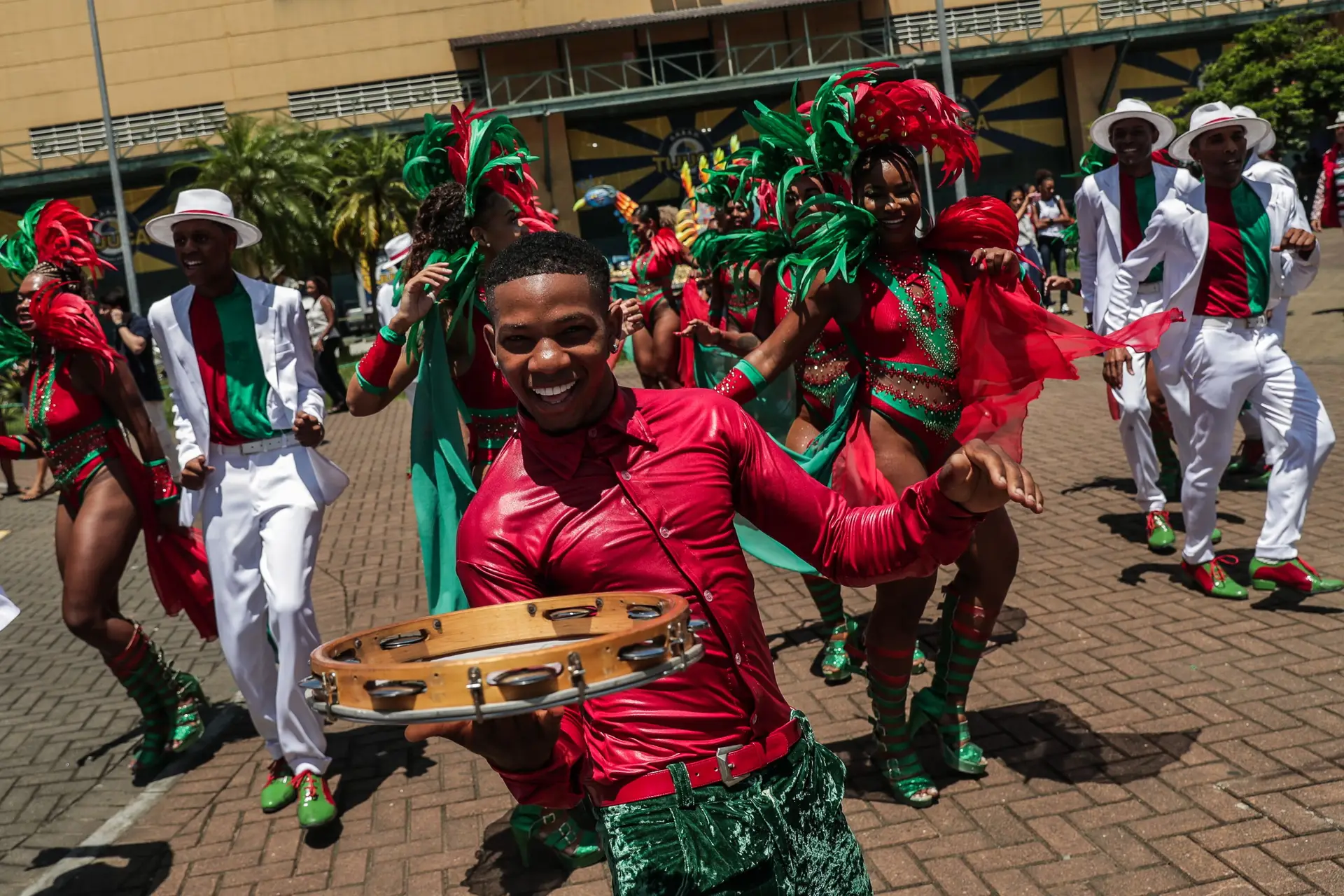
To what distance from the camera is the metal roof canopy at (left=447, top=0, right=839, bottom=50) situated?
37.7m

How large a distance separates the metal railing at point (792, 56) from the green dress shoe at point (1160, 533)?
3145cm

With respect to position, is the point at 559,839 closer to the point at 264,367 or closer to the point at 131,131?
the point at 264,367

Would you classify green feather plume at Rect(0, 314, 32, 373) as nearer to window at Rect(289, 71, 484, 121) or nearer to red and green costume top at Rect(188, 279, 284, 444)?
red and green costume top at Rect(188, 279, 284, 444)

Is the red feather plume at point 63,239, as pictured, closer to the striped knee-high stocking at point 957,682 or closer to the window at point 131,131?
the striped knee-high stocking at point 957,682

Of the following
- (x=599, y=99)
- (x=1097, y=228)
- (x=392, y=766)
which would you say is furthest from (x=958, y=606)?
(x=599, y=99)

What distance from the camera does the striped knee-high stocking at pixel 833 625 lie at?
5.95 metres

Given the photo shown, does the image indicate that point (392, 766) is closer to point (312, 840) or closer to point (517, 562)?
point (312, 840)

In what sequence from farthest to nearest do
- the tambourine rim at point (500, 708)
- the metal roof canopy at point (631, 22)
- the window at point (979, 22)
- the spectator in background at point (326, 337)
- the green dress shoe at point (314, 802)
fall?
the window at point (979, 22) → the metal roof canopy at point (631, 22) → the spectator in background at point (326, 337) → the green dress shoe at point (314, 802) → the tambourine rim at point (500, 708)

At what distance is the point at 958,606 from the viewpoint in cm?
481

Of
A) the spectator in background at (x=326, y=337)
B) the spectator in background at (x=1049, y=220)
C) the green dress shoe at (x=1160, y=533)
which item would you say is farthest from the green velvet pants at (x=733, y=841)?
the spectator in background at (x=1049, y=220)

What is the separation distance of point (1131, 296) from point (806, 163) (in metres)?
2.74

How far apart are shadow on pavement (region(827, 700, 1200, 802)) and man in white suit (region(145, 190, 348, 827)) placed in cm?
218

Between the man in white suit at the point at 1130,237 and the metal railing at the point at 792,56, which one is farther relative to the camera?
the metal railing at the point at 792,56

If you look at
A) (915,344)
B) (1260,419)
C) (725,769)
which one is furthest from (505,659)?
(1260,419)
